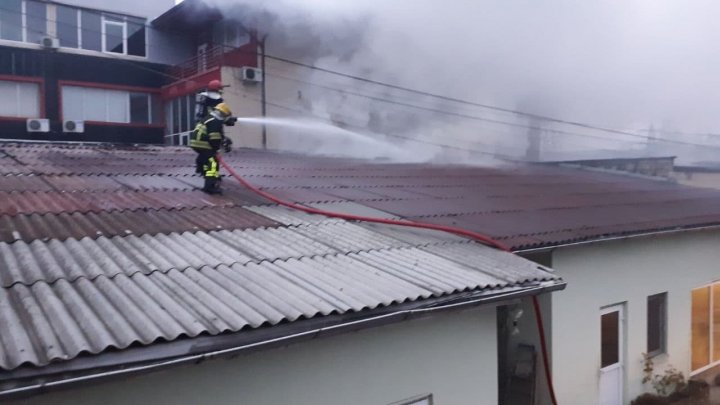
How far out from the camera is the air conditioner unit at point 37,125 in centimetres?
1836

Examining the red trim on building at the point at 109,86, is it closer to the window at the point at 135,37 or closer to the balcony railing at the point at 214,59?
the balcony railing at the point at 214,59

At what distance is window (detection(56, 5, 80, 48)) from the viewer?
65.4 feet

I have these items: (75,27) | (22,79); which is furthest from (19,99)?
(75,27)

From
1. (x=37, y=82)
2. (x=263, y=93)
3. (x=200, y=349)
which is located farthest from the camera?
(x=37, y=82)

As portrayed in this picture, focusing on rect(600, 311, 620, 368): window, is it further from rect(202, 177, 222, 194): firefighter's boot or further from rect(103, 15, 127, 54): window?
rect(103, 15, 127, 54): window

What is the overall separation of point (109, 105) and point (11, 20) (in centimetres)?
381

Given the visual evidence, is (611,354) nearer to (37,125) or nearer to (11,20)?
(37,125)

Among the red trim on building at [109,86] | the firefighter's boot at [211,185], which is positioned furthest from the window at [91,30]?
the firefighter's boot at [211,185]

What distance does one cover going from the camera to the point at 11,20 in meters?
19.2

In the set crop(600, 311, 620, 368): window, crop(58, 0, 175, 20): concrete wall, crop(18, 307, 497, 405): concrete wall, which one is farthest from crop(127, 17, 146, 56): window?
crop(18, 307, 497, 405): concrete wall

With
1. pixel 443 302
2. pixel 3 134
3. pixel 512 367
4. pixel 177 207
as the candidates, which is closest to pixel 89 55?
pixel 3 134

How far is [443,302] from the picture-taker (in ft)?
13.4

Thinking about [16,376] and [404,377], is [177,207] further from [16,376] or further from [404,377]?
[16,376]

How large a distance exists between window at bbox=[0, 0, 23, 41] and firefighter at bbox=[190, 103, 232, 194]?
16.4m
